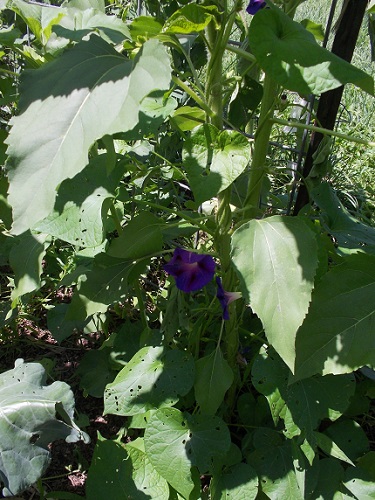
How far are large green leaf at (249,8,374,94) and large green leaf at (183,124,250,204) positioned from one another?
0.18 m

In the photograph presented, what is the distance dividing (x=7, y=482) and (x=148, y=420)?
0.34 metres

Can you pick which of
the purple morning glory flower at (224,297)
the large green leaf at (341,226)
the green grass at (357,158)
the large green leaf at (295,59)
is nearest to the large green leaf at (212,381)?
the purple morning glory flower at (224,297)

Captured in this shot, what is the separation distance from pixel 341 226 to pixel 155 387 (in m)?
0.62

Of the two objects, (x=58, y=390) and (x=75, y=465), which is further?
(x=75, y=465)

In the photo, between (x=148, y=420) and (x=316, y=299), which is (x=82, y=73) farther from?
(x=148, y=420)

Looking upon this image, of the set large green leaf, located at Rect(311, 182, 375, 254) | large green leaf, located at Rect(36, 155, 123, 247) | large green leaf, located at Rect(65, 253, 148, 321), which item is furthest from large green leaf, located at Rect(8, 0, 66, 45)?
large green leaf, located at Rect(311, 182, 375, 254)

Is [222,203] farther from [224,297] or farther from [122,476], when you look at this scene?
[122,476]

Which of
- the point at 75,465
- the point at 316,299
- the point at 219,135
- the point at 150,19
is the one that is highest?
the point at 150,19

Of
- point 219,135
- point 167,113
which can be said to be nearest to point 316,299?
point 219,135

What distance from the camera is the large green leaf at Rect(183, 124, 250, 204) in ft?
3.21

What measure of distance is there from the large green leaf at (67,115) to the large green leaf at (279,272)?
0.38 metres

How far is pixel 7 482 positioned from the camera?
1.08 meters

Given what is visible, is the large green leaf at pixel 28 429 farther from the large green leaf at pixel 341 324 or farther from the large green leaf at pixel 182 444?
the large green leaf at pixel 341 324

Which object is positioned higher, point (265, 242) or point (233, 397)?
point (265, 242)
